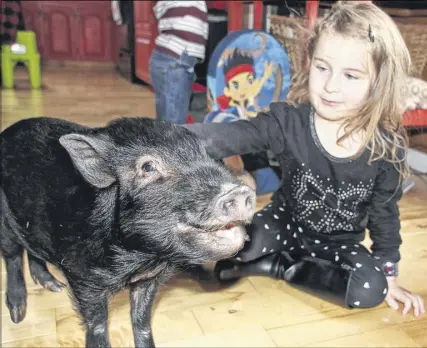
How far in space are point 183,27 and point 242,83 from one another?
1.20ft

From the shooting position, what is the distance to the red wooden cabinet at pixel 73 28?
20.6 feet

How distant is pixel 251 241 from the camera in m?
1.33

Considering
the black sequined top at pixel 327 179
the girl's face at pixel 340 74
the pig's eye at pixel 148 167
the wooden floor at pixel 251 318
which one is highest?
the girl's face at pixel 340 74

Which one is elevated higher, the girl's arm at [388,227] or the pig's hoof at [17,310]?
the girl's arm at [388,227]

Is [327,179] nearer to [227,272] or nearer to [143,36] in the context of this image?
[227,272]

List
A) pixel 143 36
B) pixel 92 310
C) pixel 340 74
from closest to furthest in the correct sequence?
1. pixel 92 310
2. pixel 340 74
3. pixel 143 36

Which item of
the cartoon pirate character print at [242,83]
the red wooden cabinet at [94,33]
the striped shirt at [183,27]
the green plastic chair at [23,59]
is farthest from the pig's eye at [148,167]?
the red wooden cabinet at [94,33]

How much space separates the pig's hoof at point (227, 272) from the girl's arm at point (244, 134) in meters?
0.32

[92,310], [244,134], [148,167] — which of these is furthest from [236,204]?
[244,134]

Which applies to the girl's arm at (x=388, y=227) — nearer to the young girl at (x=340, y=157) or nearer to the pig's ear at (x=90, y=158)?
the young girl at (x=340, y=157)

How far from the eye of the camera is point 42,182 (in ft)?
2.95

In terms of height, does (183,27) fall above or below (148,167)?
above

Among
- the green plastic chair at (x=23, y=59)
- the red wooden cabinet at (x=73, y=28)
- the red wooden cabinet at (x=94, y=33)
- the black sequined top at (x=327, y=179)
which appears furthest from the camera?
the red wooden cabinet at (x=94, y=33)

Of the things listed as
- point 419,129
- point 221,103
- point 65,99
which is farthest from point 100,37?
point 419,129
